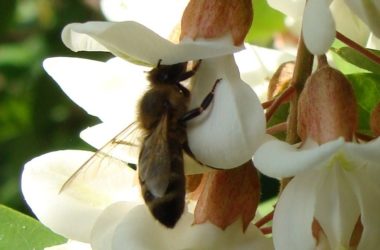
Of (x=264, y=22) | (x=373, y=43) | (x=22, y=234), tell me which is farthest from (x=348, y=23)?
(x=264, y=22)

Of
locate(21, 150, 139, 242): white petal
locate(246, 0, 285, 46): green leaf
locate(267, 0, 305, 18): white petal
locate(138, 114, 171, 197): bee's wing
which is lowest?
locate(246, 0, 285, 46): green leaf

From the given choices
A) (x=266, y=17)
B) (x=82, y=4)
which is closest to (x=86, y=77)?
(x=266, y=17)

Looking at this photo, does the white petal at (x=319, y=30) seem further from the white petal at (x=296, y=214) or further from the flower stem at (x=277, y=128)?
the flower stem at (x=277, y=128)

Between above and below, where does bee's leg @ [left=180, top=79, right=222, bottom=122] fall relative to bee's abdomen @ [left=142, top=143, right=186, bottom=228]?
above

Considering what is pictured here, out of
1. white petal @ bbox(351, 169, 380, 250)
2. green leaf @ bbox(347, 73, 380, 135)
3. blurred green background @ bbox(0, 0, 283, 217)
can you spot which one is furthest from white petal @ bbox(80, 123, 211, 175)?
blurred green background @ bbox(0, 0, 283, 217)

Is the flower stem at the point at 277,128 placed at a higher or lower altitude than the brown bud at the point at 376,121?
lower

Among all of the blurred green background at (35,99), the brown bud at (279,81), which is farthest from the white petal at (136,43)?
the blurred green background at (35,99)

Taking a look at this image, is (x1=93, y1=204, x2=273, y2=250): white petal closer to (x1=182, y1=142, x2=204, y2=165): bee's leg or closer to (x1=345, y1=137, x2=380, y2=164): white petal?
(x1=182, y1=142, x2=204, y2=165): bee's leg
